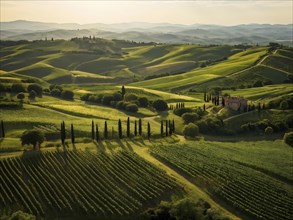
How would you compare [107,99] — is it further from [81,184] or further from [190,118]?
[81,184]

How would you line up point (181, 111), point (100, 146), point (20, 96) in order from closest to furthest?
point (100, 146) < point (181, 111) < point (20, 96)

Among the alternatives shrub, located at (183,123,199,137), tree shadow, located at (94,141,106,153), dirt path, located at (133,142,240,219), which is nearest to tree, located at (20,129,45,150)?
tree shadow, located at (94,141,106,153)

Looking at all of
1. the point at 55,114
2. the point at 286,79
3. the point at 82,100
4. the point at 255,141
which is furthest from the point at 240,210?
the point at 286,79

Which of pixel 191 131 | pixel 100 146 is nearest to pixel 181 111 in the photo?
pixel 191 131

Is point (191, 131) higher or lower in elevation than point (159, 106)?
lower

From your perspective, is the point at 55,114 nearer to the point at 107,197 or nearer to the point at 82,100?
the point at 82,100

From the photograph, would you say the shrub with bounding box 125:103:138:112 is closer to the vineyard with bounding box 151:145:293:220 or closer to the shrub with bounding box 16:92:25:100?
the shrub with bounding box 16:92:25:100

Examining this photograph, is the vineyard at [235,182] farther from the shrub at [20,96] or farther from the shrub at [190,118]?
the shrub at [20,96]

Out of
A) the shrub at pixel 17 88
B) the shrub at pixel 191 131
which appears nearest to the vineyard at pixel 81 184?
the shrub at pixel 191 131
